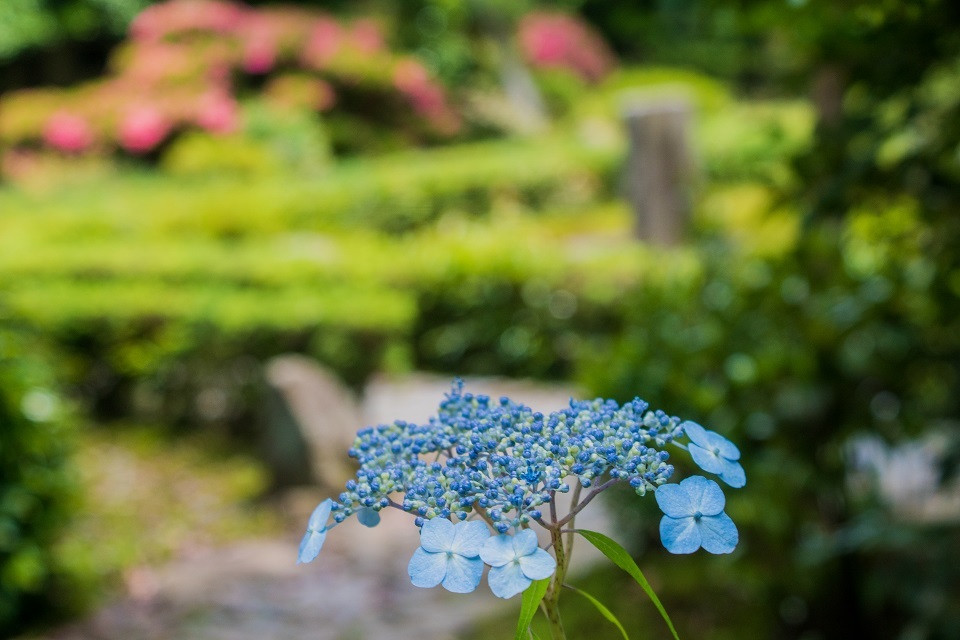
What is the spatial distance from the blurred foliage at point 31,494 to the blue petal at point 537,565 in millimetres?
2998

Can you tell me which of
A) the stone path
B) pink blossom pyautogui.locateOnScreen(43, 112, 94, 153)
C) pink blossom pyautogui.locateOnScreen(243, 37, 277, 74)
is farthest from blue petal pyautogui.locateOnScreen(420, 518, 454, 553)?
pink blossom pyautogui.locateOnScreen(243, 37, 277, 74)

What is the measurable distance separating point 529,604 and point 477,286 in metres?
5.51

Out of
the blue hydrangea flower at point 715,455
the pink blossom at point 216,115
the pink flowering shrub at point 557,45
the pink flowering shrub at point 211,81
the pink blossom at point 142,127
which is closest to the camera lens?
the blue hydrangea flower at point 715,455

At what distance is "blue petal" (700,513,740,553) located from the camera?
2.27ft

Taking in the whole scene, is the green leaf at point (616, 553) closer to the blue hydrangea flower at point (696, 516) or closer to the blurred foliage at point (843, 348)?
the blue hydrangea flower at point (696, 516)

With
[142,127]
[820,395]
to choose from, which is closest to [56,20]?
[142,127]

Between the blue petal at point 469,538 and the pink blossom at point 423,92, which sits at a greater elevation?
the pink blossom at point 423,92

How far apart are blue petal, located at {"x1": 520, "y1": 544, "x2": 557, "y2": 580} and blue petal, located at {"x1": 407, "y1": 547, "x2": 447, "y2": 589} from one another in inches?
2.3

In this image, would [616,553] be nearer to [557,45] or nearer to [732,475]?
[732,475]

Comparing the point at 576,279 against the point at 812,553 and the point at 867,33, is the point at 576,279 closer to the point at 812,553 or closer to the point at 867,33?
the point at 812,553

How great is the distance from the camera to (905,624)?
2.62m

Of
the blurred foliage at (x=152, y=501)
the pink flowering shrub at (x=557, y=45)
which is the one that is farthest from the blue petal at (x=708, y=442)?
the pink flowering shrub at (x=557, y=45)

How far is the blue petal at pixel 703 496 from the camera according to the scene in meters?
0.71

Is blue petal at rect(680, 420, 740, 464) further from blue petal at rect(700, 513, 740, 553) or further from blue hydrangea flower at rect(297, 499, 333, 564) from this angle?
blue hydrangea flower at rect(297, 499, 333, 564)
